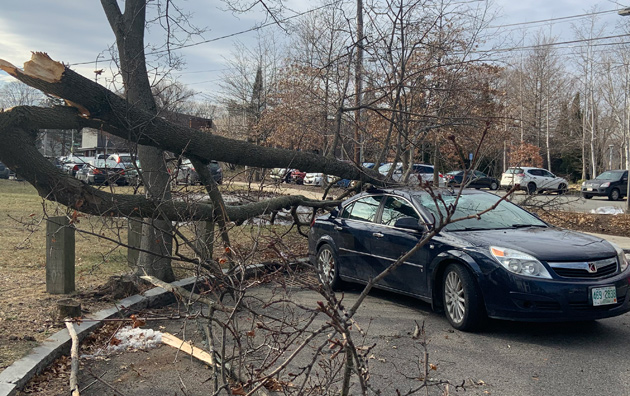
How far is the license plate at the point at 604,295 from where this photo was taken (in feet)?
17.1

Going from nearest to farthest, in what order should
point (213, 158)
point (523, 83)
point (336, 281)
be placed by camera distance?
1. point (213, 158)
2. point (336, 281)
3. point (523, 83)

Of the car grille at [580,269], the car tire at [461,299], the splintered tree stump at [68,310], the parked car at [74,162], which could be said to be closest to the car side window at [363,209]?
the car tire at [461,299]

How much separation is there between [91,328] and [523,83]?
50.3 metres

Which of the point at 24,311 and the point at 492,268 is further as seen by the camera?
the point at 24,311

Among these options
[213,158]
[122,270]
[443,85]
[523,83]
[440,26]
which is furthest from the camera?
[523,83]

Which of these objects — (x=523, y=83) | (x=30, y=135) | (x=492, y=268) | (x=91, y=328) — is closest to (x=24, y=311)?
(x=91, y=328)

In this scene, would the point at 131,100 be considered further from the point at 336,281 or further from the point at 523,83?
the point at 523,83

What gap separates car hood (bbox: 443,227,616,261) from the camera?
538 cm

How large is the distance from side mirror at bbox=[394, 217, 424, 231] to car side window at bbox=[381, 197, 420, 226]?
338 mm

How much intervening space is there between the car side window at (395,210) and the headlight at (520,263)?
1439 millimetres

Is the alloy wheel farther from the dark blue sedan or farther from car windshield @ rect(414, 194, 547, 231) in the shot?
car windshield @ rect(414, 194, 547, 231)

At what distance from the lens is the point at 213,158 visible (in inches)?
289

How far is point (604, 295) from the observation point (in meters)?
5.25

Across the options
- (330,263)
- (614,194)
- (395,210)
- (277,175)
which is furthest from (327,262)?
(614,194)
